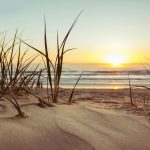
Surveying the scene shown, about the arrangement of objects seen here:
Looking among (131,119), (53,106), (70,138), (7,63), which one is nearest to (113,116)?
(131,119)

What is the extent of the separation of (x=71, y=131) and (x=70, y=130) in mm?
16

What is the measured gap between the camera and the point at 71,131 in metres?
1.77

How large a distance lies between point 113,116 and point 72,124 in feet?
1.26

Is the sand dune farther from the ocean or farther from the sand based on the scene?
the ocean

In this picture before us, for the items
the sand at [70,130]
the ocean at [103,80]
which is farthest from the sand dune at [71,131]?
the ocean at [103,80]

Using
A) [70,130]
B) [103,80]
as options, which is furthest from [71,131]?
[103,80]

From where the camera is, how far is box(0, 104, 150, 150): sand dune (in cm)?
163

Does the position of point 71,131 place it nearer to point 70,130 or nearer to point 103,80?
point 70,130

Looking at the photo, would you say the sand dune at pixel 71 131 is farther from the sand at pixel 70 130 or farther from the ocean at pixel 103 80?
the ocean at pixel 103 80

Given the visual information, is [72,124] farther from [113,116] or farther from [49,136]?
[113,116]

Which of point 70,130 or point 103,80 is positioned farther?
point 103,80

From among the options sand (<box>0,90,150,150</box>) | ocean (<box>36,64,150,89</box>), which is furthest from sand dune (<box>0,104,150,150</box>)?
ocean (<box>36,64,150,89</box>)

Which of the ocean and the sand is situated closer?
the sand

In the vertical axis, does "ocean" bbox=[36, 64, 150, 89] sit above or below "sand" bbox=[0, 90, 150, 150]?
below
